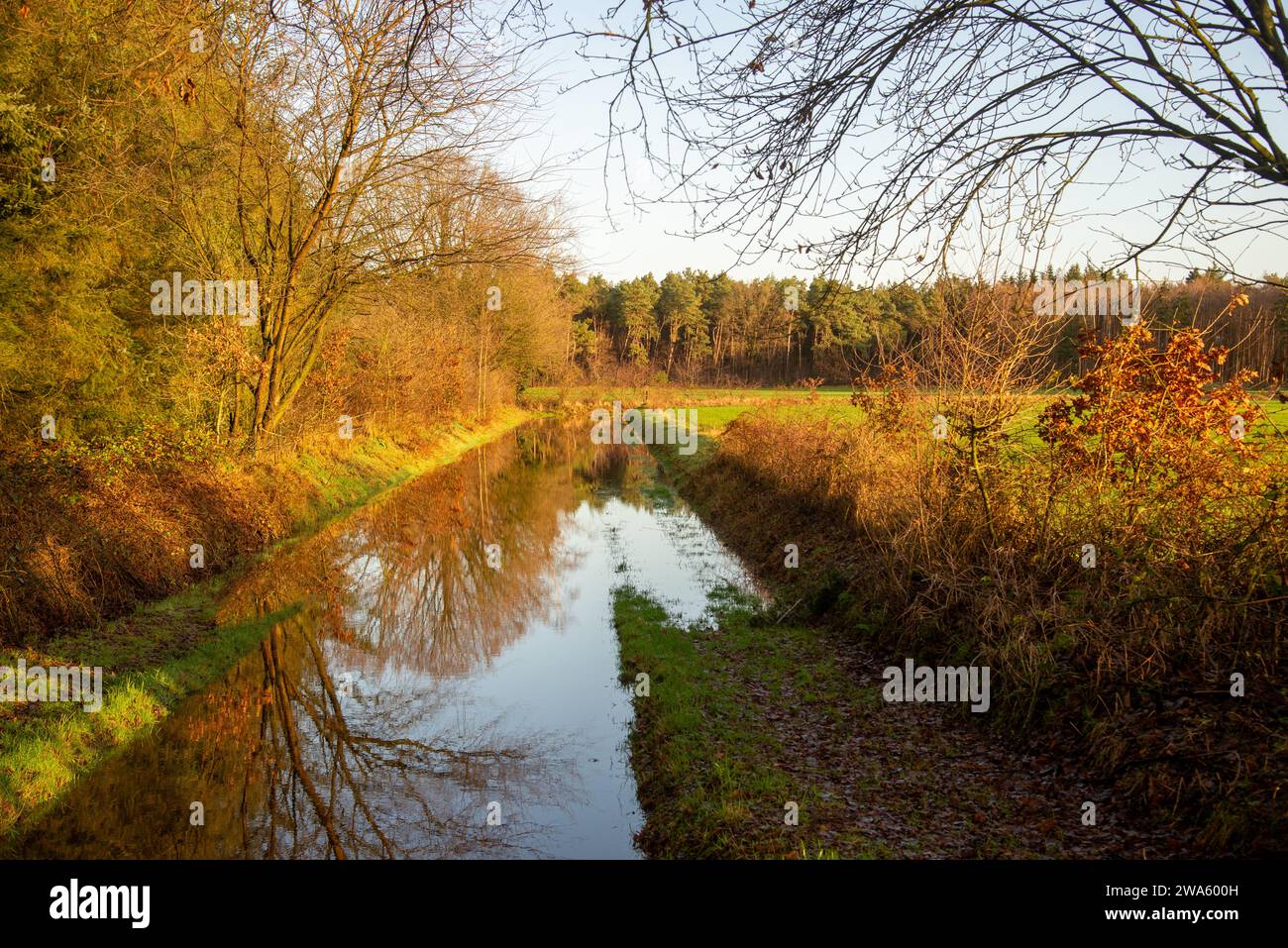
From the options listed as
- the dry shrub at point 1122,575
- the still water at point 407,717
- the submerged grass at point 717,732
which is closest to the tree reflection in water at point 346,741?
the still water at point 407,717

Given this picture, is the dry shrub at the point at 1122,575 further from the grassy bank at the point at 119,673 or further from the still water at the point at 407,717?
the grassy bank at the point at 119,673

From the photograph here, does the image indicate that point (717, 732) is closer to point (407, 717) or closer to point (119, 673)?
point (407, 717)

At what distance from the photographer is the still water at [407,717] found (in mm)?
6031

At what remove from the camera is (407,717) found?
8570mm

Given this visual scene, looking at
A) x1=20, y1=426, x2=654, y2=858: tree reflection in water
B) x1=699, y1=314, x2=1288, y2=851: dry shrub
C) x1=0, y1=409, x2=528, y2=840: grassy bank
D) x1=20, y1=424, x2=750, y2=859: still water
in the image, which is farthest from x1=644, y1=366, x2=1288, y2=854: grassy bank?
x1=0, y1=409, x2=528, y2=840: grassy bank

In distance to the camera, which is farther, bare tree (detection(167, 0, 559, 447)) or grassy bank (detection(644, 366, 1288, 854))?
bare tree (detection(167, 0, 559, 447))

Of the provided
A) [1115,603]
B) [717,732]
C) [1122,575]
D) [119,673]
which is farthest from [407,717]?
[1122,575]

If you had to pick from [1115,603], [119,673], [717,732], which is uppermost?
[1115,603]

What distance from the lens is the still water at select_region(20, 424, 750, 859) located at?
19.8 ft

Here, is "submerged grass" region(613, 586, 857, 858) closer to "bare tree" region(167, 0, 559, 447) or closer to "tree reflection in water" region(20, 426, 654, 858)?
"tree reflection in water" region(20, 426, 654, 858)

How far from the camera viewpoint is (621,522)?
2005cm

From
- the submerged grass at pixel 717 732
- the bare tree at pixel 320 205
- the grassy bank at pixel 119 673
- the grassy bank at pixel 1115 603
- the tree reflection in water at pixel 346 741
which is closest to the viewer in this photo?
the grassy bank at pixel 1115 603

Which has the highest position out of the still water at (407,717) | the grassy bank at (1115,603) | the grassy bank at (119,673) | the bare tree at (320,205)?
the bare tree at (320,205)
